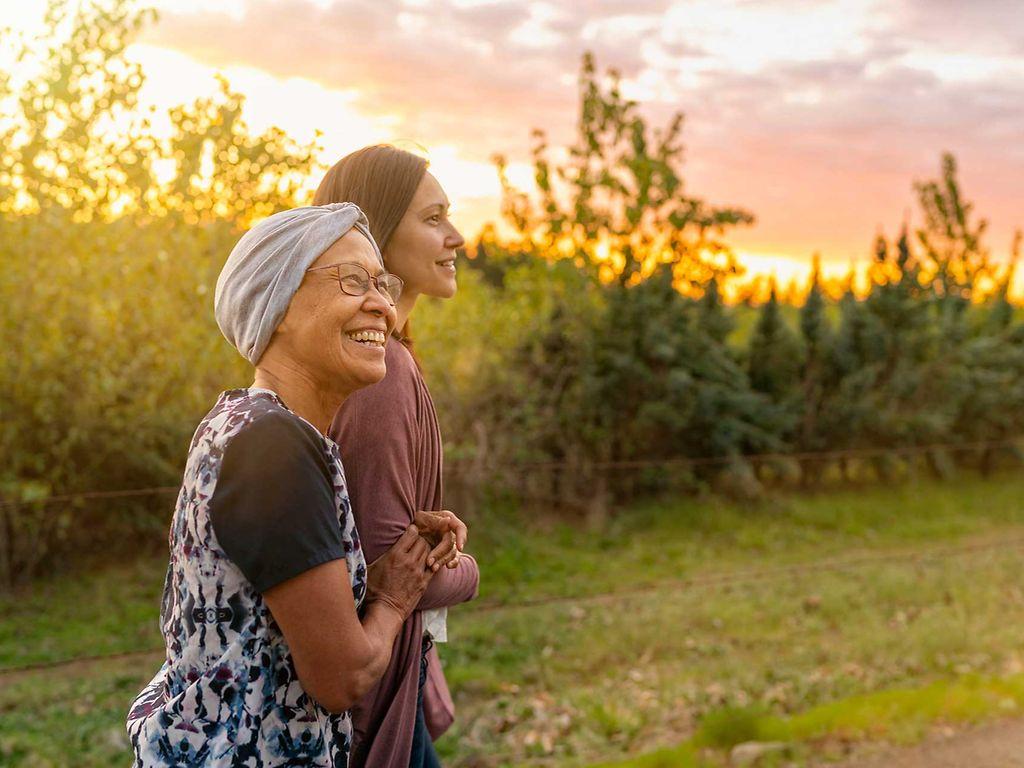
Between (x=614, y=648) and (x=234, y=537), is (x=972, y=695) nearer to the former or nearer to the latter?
(x=614, y=648)

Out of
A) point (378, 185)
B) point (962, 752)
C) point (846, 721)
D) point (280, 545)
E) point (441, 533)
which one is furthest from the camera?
point (846, 721)

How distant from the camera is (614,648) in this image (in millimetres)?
7145

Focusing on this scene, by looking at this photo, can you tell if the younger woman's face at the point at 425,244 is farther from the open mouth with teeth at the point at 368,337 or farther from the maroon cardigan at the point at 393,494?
the open mouth with teeth at the point at 368,337

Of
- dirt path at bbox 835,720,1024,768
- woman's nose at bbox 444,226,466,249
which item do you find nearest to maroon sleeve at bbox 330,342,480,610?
woman's nose at bbox 444,226,466,249

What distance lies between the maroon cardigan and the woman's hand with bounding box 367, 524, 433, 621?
28 mm

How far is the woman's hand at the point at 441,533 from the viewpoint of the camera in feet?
6.41

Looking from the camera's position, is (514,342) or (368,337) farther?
(514,342)

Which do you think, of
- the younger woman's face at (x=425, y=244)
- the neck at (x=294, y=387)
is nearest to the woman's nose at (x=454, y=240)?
the younger woman's face at (x=425, y=244)

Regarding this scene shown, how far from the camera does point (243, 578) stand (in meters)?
1.62

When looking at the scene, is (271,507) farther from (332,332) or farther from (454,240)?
(454,240)

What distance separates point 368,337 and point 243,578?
1.60 feet

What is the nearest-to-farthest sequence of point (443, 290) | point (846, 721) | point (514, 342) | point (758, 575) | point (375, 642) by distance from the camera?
point (375, 642) < point (443, 290) < point (846, 721) < point (758, 575) < point (514, 342)

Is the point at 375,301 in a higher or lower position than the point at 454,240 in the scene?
lower

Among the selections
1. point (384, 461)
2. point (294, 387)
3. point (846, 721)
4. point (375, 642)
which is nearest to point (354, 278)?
point (294, 387)
